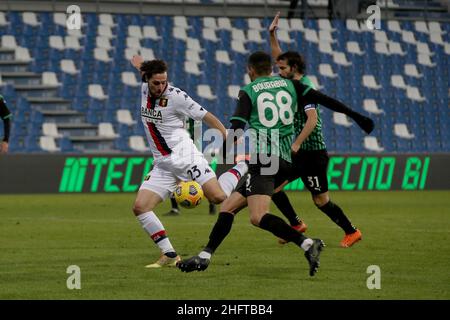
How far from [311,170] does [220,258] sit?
195 cm

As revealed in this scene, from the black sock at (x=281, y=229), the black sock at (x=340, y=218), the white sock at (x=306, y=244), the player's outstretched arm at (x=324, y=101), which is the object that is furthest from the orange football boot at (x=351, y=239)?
the white sock at (x=306, y=244)

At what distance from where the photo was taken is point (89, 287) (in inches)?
337

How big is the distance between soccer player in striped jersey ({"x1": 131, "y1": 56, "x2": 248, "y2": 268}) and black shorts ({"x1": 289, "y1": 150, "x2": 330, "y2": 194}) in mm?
1866

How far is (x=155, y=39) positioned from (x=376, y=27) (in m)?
8.18

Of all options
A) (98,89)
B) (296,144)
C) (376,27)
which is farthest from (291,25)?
(296,144)

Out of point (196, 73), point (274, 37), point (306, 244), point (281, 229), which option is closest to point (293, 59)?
point (274, 37)

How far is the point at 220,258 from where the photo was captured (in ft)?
36.0

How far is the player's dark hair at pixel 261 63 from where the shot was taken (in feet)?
30.5

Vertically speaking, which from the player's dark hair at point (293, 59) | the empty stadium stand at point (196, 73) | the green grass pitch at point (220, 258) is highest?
the empty stadium stand at point (196, 73)

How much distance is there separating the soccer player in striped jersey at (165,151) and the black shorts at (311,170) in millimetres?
1866

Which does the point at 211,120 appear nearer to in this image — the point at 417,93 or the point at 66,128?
the point at 66,128

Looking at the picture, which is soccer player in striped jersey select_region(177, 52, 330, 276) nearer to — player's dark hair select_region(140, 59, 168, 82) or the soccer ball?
player's dark hair select_region(140, 59, 168, 82)

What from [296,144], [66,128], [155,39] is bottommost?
[296,144]

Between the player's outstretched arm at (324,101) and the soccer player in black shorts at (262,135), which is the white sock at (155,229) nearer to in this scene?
the soccer player in black shorts at (262,135)
